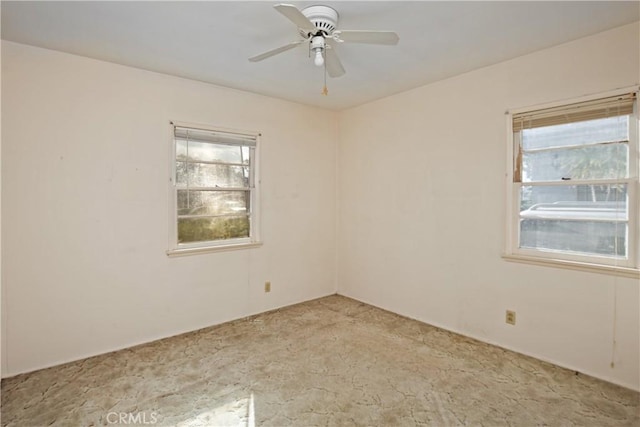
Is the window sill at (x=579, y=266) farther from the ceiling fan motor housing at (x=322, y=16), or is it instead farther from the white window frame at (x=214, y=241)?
the white window frame at (x=214, y=241)

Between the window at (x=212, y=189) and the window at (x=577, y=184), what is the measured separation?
8.65ft

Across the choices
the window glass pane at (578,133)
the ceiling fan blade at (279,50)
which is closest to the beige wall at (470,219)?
the window glass pane at (578,133)

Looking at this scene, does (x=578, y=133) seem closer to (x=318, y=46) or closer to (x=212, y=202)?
(x=318, y=46)

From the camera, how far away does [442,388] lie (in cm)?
240

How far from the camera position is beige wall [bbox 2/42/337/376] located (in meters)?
2.59

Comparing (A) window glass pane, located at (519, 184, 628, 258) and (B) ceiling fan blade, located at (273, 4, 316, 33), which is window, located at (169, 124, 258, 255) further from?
(A) window glass pane, located at (519, 184, 628, 258)

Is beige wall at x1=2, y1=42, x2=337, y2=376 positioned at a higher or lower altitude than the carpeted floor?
higher

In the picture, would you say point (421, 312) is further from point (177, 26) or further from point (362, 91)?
→ point (177, 26)

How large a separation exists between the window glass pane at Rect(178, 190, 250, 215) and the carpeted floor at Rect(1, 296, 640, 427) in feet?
4.09

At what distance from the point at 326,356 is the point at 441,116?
100.0 inches

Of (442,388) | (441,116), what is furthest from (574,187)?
(442,388)

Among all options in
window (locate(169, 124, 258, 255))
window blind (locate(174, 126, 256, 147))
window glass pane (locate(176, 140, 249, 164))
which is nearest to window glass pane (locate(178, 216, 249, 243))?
window (locate(169, 124, 258, 255))

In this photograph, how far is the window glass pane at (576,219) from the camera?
97.7 inches

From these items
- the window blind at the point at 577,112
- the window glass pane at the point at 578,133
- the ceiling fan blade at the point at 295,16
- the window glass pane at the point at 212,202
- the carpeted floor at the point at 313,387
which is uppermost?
the ceiling fan blade at the point at 295,16
